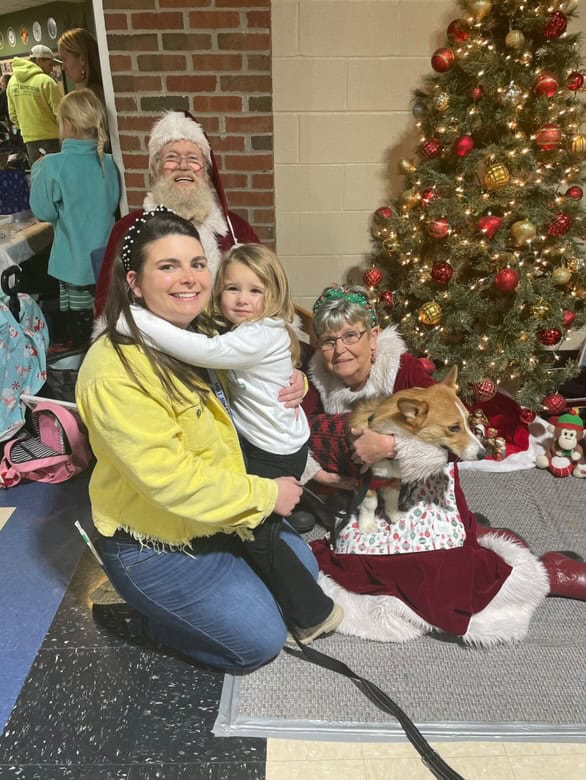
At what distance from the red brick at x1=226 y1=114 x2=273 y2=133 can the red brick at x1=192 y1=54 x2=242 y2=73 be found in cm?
24

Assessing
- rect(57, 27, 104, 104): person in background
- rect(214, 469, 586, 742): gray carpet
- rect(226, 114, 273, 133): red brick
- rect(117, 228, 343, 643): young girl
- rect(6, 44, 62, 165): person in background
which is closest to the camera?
rect(214, 469, 586, 742): gray carpet

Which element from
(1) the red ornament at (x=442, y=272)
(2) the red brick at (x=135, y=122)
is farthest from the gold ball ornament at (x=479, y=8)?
(2) the red brick at (x=135, y=122)

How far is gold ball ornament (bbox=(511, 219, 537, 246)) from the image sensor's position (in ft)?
8.91

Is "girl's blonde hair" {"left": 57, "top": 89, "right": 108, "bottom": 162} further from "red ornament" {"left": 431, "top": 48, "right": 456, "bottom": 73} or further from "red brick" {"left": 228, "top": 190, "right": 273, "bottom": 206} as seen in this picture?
"red ornament" {"left": 431, "top": 48, "right": 456, "bottom": 73}

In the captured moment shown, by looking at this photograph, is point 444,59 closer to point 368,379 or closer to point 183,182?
point 183,182

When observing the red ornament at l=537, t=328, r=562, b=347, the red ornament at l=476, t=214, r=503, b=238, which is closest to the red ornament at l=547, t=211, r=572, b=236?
the red ornament at l=476, t=214, r=503, b=238

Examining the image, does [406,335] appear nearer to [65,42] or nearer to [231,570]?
[231,570]

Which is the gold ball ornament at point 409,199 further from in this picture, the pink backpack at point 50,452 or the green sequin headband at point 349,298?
the pink backpack at point 50,452

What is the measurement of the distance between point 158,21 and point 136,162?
28.2 inches

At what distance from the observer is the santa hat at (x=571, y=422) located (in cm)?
296

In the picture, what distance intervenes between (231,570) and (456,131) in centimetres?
237

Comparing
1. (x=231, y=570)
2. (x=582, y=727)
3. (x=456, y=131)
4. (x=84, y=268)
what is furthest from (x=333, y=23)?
(x=582, y=727)

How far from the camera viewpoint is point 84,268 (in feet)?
11.3

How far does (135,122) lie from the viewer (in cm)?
307
